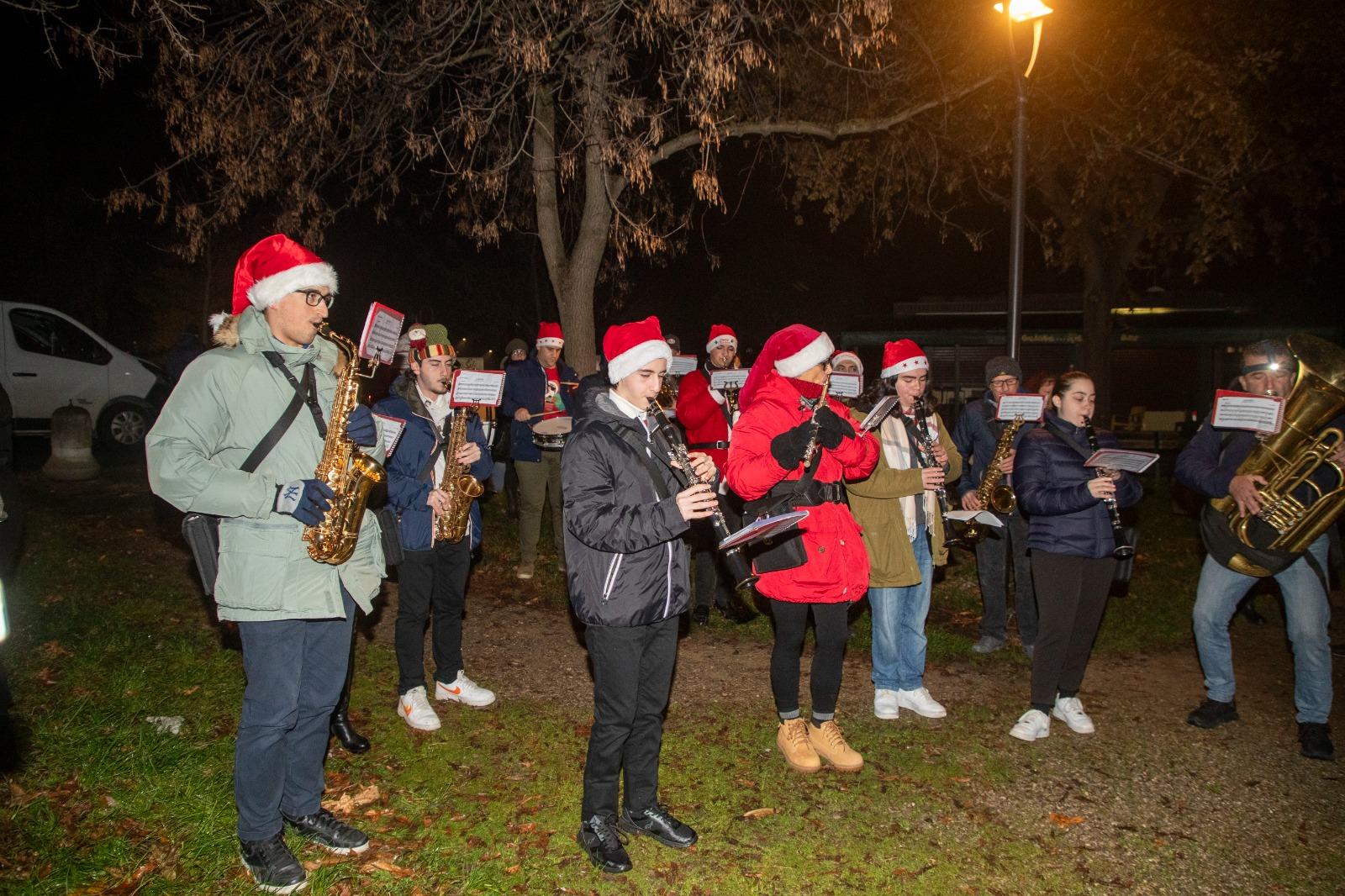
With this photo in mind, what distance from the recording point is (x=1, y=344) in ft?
44.3

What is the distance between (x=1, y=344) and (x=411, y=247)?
16228mm

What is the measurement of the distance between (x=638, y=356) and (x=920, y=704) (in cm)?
308

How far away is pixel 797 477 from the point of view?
4.38m

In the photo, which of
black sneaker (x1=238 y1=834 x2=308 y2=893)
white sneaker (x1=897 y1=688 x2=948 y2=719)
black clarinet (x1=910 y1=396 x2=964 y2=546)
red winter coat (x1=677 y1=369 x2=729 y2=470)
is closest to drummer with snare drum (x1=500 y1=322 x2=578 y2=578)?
red winter coat (x1=677 y1=369 x2=729 y2=470)

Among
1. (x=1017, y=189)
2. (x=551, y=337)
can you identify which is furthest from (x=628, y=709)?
(x=1017, y=189)

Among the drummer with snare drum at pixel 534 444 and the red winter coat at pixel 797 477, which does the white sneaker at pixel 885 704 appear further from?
the drummer with snare drum at pixel 534 444

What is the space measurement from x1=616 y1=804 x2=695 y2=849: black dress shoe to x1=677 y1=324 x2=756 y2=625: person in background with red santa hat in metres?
3.31

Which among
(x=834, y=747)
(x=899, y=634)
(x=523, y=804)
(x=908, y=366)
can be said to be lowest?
(x=523, y=804)

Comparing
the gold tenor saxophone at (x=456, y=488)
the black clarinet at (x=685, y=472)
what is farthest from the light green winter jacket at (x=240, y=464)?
the gold tenor saxophone at (x=456, y=488)

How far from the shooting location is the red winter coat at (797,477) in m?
4.33

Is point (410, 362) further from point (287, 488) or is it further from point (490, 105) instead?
point (490, 105)

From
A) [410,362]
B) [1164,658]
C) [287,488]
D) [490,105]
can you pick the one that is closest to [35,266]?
[490,105]

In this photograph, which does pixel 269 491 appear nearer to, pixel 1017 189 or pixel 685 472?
pixel 685 472

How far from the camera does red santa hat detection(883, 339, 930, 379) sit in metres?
5.66
